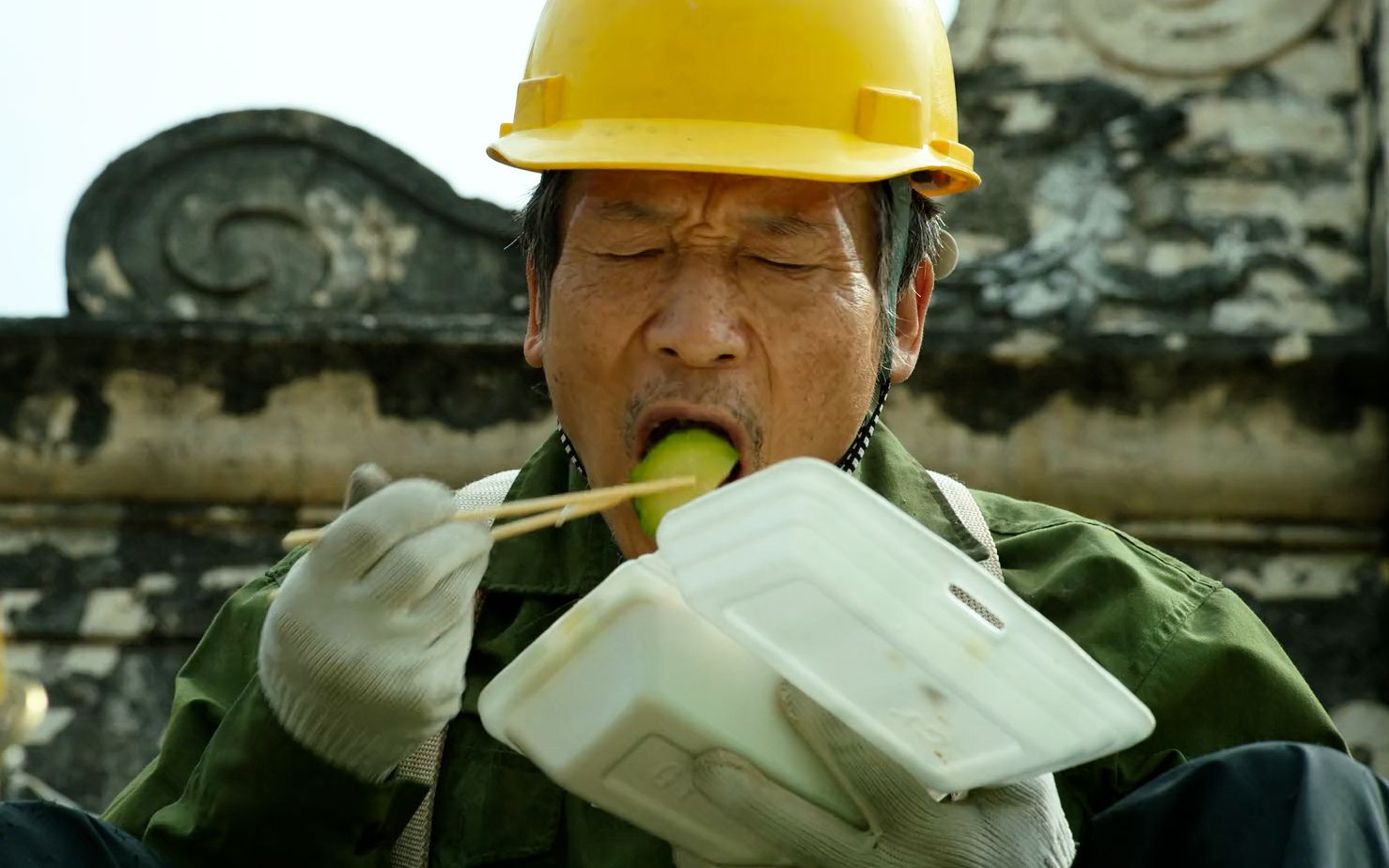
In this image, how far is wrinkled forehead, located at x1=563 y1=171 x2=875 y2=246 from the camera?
2.69 metres

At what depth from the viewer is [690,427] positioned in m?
2.61

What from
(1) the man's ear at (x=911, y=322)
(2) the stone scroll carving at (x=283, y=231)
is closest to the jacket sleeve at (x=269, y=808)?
(1) the man's ear at (x=911, y=322)

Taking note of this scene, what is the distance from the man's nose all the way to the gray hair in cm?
22

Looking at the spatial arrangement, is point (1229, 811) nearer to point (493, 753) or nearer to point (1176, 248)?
point (493, 753)

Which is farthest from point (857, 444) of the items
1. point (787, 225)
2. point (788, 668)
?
point (788, 668)

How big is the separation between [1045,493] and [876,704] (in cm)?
244

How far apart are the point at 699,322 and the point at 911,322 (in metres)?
0.49

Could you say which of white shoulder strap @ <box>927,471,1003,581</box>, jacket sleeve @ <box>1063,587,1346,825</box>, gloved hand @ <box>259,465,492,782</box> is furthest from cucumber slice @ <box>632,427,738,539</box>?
jacket sleeve @ <box>1063,587,1346,825</box>

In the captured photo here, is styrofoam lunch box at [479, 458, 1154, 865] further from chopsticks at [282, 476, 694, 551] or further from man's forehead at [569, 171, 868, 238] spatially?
man's forehead at [569, 171, 868, 238]

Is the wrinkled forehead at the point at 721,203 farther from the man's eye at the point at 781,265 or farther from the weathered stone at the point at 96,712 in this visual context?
the weathered stone at the point at 96,712

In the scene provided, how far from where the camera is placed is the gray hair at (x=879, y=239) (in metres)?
2.82

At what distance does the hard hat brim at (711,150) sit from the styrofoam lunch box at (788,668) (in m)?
0.61

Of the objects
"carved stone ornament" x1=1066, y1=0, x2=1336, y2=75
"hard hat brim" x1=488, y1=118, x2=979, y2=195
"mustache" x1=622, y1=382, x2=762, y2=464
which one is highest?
"hard hat brim" x1=488, y1=118, x2=979, y2=195

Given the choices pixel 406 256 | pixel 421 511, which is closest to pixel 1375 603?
pixel 406 256
